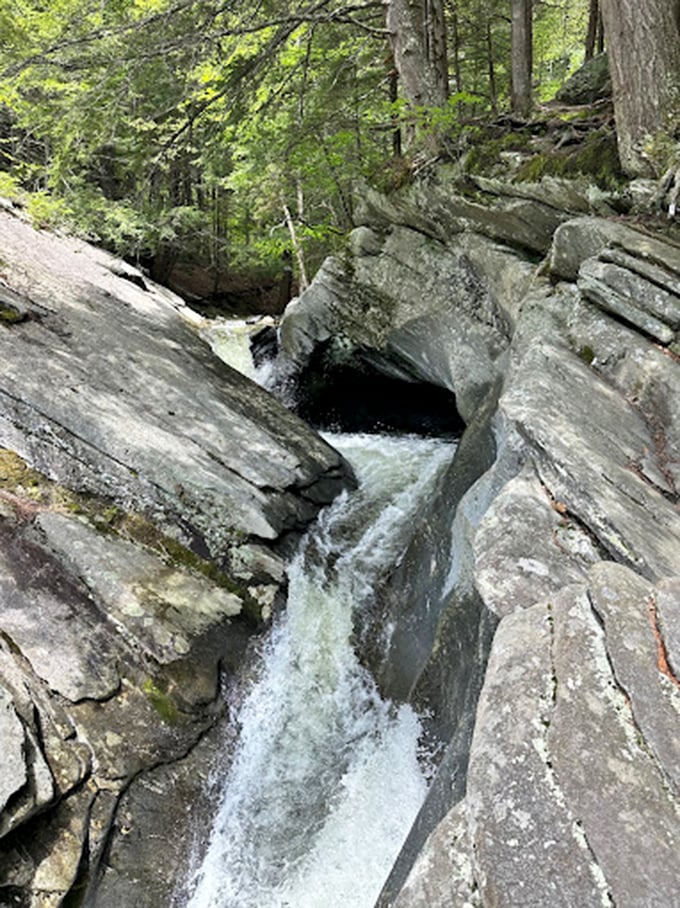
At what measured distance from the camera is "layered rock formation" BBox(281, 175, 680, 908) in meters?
2.49

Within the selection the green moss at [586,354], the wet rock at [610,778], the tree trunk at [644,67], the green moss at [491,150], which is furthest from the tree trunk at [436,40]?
the wet rock at [610,778]

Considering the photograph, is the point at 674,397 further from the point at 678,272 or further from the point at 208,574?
the point at 208,574

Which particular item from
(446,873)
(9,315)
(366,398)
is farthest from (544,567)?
(366,398)

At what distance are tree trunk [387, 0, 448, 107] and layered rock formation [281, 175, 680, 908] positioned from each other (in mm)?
1719

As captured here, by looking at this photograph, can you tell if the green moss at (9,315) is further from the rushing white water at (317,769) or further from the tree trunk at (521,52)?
the tree trunk at (521,52)

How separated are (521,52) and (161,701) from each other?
13.1 m

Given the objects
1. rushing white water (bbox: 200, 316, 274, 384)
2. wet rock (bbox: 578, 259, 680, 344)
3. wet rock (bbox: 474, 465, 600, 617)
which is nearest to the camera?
wet rock (bbox: 474, 465, 600, 617)

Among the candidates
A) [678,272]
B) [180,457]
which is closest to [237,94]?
[180,457]

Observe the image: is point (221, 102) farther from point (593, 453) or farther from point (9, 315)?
point (593, 453)

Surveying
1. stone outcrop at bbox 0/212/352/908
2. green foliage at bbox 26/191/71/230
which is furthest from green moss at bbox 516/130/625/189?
green foliage at bbox 26/191/71/230

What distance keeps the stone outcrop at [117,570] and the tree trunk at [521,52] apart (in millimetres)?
8180

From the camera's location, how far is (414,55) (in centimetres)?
1058

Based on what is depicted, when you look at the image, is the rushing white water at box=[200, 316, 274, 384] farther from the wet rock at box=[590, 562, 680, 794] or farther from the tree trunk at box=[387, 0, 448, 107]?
the wet rock at box=[590, 562, 680, 794]

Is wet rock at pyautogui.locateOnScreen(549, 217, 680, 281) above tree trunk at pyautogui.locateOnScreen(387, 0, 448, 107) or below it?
below
